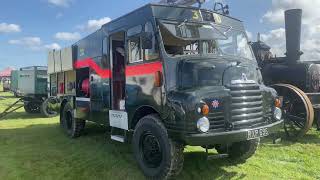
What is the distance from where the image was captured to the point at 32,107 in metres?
Result: 19.6

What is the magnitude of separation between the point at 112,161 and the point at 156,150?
176cm

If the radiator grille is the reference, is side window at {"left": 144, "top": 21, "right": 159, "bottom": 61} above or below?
above

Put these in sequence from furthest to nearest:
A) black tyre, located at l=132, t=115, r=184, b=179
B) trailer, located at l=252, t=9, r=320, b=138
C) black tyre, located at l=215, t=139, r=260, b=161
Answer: trailer, located at l=252, t=9, r=320, b=138 → black tyre, located at l=215, t=139, r=260, b=161 → black tyre, located at l=132, t=115, r=184, b=179

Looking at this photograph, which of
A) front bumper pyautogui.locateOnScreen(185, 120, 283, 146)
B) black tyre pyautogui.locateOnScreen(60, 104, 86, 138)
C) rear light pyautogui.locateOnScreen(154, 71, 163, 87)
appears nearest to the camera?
front bumper pyautogui.locateOnScreen(185, 120, 283, 146)

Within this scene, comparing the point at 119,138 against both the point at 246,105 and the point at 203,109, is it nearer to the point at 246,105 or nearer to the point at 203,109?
the point at 203,109

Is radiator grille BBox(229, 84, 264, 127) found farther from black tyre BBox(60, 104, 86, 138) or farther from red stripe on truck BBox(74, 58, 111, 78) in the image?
black tyre BBox(60, 104, 86, 138)

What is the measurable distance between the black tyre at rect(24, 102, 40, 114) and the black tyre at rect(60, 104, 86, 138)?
8.09 meters

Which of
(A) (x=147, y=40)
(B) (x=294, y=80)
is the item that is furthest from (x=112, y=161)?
(B) (x=294, y=80)

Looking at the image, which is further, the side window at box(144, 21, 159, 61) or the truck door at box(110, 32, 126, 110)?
the truck door at box(110, 32, 126, 110)

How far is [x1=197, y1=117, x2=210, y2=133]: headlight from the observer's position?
5836 mm

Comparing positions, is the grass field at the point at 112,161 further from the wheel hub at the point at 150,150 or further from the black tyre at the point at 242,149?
the wheel hub at the point at 150,150

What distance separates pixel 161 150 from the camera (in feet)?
21.0

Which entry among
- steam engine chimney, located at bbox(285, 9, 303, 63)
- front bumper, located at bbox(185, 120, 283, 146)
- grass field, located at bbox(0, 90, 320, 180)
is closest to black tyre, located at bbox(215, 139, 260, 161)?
grass field, located at bbox(0, 90, 320, 180)

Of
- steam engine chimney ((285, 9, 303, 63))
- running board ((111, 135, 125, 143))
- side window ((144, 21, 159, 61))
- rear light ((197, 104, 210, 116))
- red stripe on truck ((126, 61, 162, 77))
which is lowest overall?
running board ((111, 135, 125, 143))
